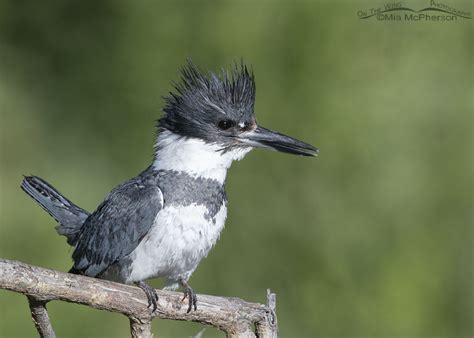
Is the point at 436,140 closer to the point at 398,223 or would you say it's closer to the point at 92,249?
the point at 398,223

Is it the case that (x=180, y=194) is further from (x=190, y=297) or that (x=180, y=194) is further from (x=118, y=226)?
(x=190, y=297)

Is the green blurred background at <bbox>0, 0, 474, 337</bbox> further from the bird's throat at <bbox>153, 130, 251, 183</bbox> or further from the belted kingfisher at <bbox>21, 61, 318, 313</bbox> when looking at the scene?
the bird's throat at <bbox>153, 130, 251, 183</bbox>

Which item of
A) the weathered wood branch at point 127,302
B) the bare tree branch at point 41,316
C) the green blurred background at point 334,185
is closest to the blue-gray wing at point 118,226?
the weathered wood branch at point 127,302

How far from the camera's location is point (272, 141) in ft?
9.64

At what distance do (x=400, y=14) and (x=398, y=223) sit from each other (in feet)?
3.71

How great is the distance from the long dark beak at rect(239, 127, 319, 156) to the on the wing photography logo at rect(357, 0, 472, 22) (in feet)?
5.55

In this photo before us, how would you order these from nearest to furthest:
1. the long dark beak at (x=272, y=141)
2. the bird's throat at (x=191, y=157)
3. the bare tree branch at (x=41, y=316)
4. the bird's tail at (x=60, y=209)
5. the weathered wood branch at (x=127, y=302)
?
1. the weathered wood branch at (x=127, y=302)
2. the bare tree branch at (x=41, y=316)
3. the bird's throat at (x=191, y=157)
4. the long dark beak at (x=272, y=141)
5. the bird's tail at (x=60, y=209)

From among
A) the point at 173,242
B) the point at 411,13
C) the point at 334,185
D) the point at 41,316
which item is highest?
the point at 411,13

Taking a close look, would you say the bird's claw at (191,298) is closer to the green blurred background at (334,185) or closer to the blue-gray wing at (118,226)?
the blue-gray wing at (118,226)

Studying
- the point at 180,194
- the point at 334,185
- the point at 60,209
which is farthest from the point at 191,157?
the point at 334,185

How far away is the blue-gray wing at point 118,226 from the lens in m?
2.71

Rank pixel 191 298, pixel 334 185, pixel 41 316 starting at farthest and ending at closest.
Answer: pixel 334 185 < pixel 191 298 < pixel 41 316

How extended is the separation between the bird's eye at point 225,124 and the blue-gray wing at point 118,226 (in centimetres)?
33

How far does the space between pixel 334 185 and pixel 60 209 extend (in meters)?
1.66
